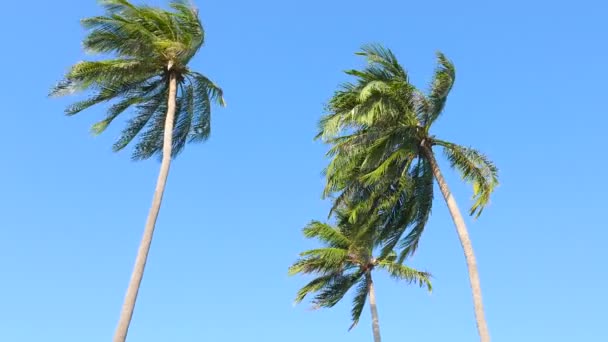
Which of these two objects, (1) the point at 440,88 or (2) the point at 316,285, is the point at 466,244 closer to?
(1) the point at 440,88

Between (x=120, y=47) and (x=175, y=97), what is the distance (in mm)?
2227

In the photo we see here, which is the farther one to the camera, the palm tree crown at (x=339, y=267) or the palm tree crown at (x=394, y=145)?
the palm tree crown at (x=339, y=267)

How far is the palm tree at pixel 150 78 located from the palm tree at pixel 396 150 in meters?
4.46

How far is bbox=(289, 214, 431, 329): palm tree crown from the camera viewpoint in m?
32.1

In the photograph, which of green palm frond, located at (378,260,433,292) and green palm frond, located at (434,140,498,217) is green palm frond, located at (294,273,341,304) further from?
green palm frond, located at (434,140,498,217)

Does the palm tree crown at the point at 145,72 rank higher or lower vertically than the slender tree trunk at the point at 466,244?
higher

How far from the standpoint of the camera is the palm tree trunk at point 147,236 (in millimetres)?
17406

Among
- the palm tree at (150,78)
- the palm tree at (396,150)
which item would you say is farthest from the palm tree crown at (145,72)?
the palm tree at (396,150)

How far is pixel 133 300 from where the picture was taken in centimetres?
1775

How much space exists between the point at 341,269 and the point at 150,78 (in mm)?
14704

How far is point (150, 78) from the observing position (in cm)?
2259

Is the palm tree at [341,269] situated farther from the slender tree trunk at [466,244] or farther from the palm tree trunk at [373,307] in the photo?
the slender tree trunk at [466,244]

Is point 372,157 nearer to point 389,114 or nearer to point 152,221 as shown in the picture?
point 389,114

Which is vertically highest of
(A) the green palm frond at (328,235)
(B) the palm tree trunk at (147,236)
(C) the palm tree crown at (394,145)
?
(A) the green palm frond at (328,235)
